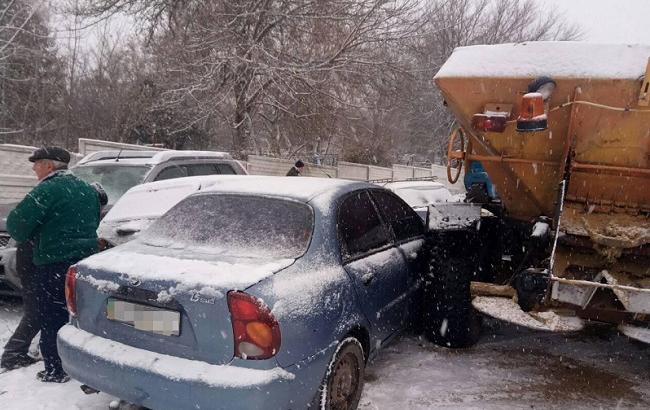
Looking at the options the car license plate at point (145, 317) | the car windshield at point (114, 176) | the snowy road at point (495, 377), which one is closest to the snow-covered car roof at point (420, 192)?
the car windshield at point (114, 176)

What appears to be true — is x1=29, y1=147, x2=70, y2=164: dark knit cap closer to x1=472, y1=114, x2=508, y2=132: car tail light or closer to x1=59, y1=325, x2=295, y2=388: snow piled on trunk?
x1=59, y1=325, x2=295, y2=388: snow piled on trunk

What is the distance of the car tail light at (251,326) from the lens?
252cm

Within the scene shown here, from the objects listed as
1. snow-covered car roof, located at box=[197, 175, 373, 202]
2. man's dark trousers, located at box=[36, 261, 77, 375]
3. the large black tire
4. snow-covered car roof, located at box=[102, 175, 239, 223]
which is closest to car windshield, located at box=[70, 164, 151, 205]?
snow-covered car roof, located at box=[102, 175, 239, 223]

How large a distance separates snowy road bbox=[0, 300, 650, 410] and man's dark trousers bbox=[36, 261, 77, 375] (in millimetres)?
186

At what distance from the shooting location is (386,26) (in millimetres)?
17219

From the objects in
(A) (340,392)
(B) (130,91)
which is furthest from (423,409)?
(B) (130,91)

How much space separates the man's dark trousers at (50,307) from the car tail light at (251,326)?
193 cm

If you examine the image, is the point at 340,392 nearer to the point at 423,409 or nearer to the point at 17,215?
the point at 423,409

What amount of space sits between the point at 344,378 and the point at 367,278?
2.24 feet

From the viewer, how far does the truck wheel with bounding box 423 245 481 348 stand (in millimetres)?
4426

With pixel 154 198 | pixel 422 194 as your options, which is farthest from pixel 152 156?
pixel 422 194

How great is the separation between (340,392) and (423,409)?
2.55 ft

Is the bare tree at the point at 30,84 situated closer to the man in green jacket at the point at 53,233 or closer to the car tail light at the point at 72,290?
the man in green jacket at the point at 53,233

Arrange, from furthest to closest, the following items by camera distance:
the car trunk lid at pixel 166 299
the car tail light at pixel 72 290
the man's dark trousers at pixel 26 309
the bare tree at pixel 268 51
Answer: the bare tree at pixel 268 51 → the man's dark trousers at pixel 26 309 → the car tail light at pixel 72 290 → the car trunk lid at pixel 166 299
